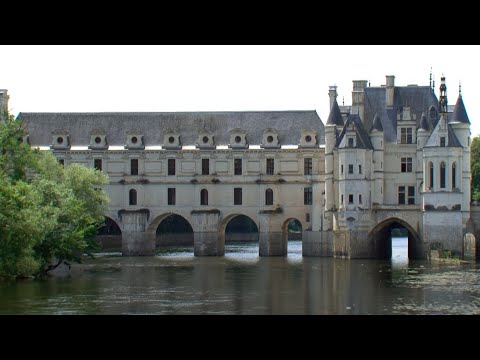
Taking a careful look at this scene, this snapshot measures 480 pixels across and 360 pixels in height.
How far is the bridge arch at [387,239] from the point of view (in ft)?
194

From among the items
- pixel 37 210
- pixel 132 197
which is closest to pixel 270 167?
pixel 132 197

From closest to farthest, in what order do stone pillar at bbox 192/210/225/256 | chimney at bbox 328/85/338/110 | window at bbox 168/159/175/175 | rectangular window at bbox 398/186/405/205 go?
rectangular window at bbox 398/186/405/205 < chimney at bbox 328/85/338/110 < stone pillar at bbox 192/210/225/256 < window at bbox 168/159/175/175

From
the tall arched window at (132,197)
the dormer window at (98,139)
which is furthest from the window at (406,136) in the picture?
the dormer window at (98,139)

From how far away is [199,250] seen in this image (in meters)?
66.4

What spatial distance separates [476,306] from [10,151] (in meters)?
24.4

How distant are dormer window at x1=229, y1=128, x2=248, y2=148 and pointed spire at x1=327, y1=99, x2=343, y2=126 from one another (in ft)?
24.3

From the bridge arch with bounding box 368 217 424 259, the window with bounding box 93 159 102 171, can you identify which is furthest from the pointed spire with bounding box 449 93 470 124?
the window with bounding box 93 159 102 171

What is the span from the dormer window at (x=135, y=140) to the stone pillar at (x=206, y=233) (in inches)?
258

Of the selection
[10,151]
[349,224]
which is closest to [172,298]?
[10,151]

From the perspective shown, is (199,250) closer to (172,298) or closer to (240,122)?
(240,122)

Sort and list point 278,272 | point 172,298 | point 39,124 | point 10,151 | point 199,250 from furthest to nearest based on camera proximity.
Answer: point 39,124 < point 199,250 < point 278,272 < point 10,151 < point 172,298

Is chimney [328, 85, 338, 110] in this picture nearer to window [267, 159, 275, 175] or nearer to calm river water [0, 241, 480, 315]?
window [267, 159, 275, 175]

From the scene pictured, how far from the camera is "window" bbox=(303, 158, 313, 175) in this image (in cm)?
6669

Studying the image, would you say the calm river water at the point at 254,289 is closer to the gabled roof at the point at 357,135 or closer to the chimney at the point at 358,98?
the gabled roof at the point at 357,135
